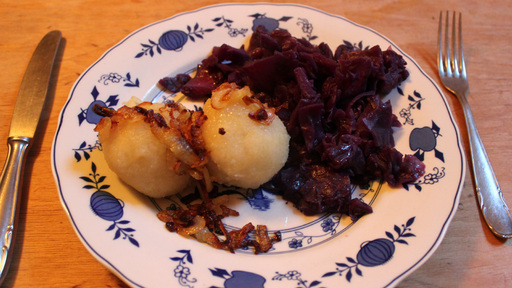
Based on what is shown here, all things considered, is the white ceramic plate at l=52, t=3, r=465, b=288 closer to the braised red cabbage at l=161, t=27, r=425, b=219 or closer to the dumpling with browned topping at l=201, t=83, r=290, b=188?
the braised red cabbage at l=161, t=27, r=425, b=219

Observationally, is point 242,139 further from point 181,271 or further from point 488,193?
point 488,193

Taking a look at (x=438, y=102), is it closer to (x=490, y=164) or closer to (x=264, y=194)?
(x=490, y=164)

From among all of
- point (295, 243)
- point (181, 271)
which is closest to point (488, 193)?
point (295, 243)

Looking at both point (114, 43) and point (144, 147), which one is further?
point (114, 43)

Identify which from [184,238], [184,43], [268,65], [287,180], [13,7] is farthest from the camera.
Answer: [13,7]

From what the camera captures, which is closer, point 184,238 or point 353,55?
point 184,238

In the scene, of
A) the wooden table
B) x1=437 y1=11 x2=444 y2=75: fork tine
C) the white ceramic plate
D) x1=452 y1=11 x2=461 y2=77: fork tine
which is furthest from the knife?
x1=452 y1=11 x2=461 y2=77: fork tine

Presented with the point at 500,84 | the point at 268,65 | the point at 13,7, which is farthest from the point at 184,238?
the point at 13,7
